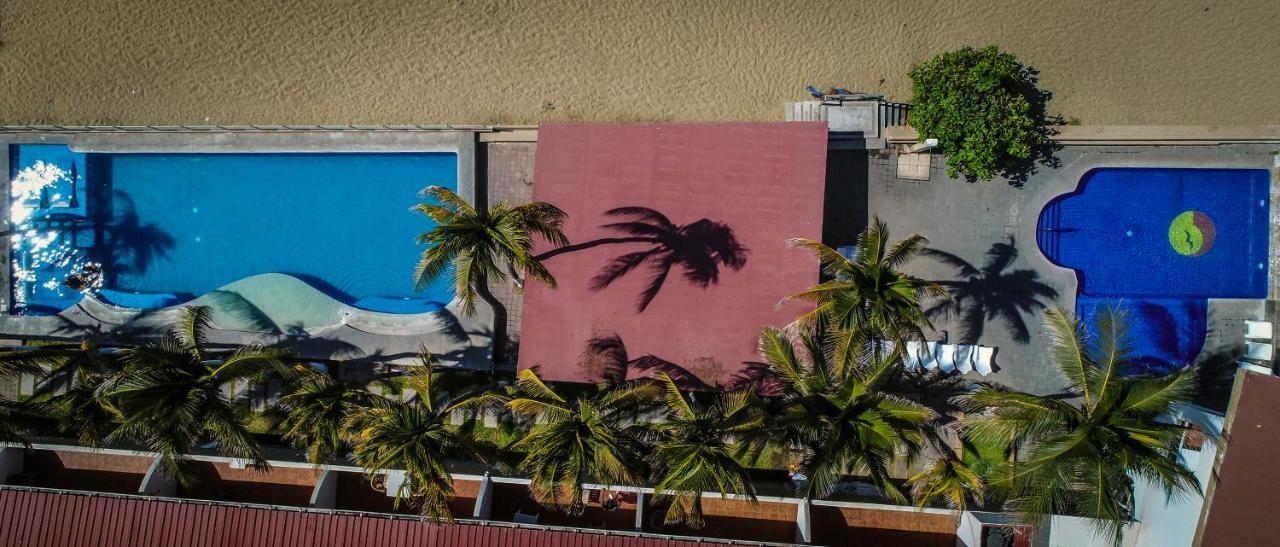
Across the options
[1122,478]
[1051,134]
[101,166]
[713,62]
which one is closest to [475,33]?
[713,62]

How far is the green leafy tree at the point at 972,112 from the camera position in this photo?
14.2 meters

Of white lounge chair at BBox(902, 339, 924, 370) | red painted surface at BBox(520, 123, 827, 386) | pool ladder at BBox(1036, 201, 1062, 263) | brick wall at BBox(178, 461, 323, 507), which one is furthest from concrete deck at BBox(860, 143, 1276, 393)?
brick wall at BBox(178, 461, 323, 507)

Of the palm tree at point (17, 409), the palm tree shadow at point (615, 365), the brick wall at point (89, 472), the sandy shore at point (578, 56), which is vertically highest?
the sandy shore at point (578, 56)

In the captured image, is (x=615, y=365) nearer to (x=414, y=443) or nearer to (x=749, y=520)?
(x=749, y=520)

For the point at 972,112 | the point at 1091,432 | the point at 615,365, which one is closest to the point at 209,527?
the point at 615,365

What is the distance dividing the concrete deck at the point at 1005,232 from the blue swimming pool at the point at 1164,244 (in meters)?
0.36

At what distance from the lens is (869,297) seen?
458 inches

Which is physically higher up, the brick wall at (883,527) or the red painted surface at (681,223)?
the red painted surface at (681,223)

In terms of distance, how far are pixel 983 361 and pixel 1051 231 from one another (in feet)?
11.7

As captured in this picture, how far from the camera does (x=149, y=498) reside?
45.1 feet

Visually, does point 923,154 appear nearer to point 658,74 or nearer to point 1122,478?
point 658,74

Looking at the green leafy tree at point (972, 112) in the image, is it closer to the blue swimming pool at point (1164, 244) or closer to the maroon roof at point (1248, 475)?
the blue swimming pool at point (1164, 244)

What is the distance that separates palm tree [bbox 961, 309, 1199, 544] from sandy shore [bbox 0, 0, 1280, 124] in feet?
22.9

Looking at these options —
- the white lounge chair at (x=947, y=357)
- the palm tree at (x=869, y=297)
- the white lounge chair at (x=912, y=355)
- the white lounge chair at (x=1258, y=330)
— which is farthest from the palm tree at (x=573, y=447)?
the white lounge chair at (x=1258, y=330)
